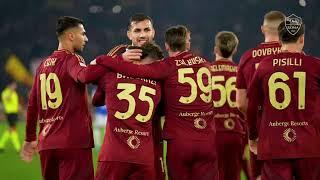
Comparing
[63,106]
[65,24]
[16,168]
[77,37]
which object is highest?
[65,24]

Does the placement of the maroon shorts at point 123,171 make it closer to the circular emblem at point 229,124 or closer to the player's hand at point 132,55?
the player's hand at point 132,55

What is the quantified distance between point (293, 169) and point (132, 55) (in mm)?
1778

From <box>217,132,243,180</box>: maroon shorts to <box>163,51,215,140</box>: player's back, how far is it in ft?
5.04

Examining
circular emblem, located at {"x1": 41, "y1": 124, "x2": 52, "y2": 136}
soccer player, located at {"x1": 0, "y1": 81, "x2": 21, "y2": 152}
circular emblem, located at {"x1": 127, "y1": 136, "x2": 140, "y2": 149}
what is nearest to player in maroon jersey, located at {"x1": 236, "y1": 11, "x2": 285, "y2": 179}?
circular emblem, located at {"x1": 127, "y1": 136, "x2": 140, "y2": 149}

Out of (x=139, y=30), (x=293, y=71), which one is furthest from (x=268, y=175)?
(x=139, y=30)

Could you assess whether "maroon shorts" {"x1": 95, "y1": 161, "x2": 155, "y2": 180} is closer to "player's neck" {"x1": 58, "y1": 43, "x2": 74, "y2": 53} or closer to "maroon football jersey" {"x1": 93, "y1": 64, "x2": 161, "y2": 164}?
"maroon football jersey" {"x1": 93, "y1": 64, "x2": 161, "y2": 164}

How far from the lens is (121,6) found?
3412 centimetres

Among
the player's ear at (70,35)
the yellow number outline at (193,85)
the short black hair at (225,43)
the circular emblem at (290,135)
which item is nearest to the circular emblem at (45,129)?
the player's ear at (70,35)

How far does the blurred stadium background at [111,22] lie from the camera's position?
32219mm

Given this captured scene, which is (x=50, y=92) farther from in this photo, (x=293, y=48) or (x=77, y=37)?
(x=293, y=48)

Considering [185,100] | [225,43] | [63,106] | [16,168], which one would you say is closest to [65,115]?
[63,106]

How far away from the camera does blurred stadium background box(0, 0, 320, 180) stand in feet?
106

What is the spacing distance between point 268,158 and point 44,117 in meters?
2.28

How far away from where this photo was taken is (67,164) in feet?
22.3
